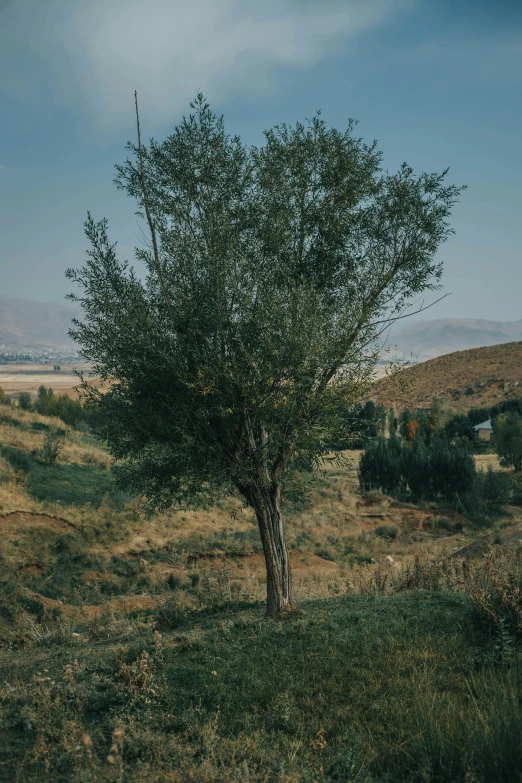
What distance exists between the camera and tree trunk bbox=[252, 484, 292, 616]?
11453 mm

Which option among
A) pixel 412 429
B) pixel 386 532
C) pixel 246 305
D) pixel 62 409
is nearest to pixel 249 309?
pixel 246 305

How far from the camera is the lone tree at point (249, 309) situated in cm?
995

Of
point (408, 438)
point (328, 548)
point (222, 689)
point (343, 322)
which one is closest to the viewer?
point (222, 689)

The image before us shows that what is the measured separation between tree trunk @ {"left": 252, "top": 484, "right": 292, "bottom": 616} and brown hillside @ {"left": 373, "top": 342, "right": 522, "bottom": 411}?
7022 cm

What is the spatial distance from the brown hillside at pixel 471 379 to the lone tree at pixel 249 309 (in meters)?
69.8

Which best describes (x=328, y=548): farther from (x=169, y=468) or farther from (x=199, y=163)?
(x=199, y=163)

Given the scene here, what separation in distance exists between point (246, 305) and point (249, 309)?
0.10m

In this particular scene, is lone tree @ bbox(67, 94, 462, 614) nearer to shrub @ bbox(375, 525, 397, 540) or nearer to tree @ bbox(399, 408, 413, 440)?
shrub @ bbox(375, 525, 397, 540)

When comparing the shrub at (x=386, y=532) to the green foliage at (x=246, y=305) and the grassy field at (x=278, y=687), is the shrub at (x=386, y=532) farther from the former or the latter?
the green foliage at (x=246, y=305)

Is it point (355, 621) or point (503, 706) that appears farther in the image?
point (355, 621)

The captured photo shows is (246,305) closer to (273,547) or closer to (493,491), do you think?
(273,547)

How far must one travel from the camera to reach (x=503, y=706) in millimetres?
5770

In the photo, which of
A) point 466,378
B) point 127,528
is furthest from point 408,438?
point 127,528

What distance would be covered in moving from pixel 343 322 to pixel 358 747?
6.86 m
